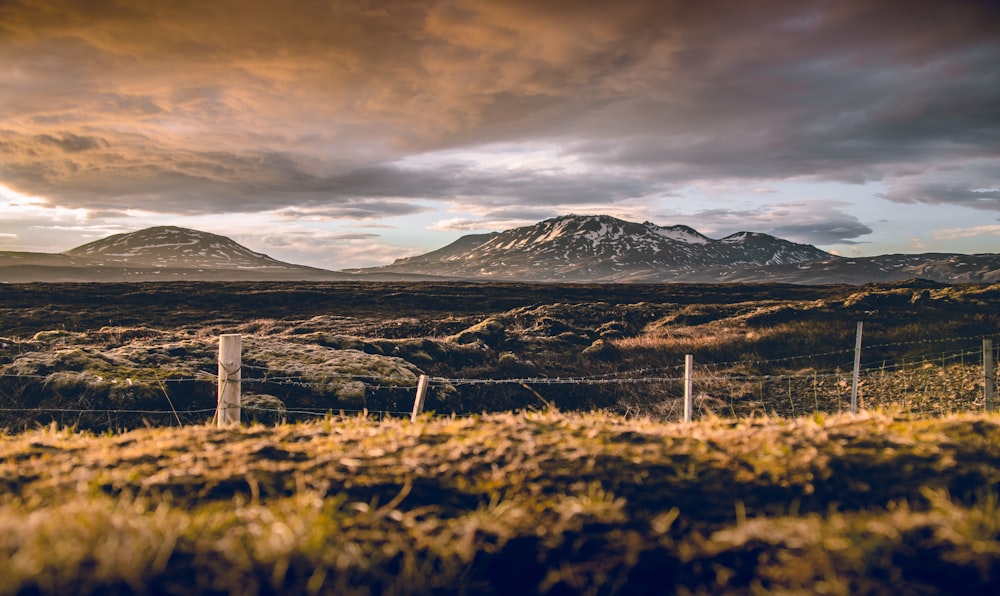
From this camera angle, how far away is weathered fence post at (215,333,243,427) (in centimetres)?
906

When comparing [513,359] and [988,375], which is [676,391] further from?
[988,375]

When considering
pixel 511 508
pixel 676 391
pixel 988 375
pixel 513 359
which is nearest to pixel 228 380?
pixel 511 508

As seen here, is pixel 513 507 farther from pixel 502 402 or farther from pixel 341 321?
pixel 341 321

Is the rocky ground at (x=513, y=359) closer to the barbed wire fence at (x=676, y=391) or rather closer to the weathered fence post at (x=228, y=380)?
the barbed wire fence at (x=676, y=391)

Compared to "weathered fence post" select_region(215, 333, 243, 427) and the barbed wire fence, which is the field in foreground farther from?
the barbed wire fence

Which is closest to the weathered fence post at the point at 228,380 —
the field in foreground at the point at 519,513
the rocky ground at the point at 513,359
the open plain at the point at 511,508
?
the rocky ground at the point at 513,359

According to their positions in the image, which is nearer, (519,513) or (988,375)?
(519,513)

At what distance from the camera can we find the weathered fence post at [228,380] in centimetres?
906

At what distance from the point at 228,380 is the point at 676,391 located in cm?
1510

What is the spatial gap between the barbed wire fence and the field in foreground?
297 inches

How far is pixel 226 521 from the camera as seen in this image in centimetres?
351

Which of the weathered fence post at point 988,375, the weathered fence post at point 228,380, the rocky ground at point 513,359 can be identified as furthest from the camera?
the rocky ground at point 513,359

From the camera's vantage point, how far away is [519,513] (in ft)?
12.0

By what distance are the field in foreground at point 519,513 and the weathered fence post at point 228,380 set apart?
3645mm
